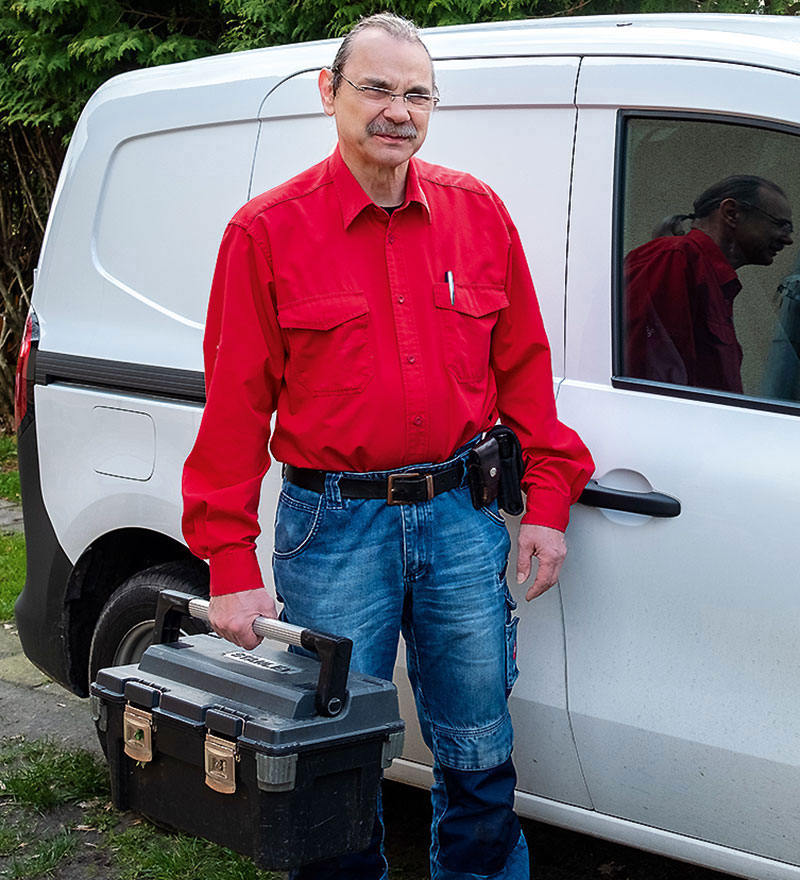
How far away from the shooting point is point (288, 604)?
2.63 metres

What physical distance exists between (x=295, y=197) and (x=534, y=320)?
20.8 inches

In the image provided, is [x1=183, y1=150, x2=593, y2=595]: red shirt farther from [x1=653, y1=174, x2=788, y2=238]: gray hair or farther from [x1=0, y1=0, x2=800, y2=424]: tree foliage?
[x1=0, y1=0, x2=800, y2=424]: tree foliage

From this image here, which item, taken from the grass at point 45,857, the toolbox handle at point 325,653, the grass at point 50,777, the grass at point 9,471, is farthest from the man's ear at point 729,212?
the grass at point 9,471

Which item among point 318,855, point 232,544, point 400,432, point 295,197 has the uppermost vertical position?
point 295,197

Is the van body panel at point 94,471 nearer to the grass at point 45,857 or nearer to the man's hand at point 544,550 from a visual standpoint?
the grass at point 45,857

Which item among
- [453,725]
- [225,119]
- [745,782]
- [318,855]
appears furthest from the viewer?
[225,119]

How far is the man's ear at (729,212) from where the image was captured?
2.54 meters

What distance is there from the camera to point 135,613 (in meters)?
3.40

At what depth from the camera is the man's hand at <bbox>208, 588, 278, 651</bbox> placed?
2475 millimetres

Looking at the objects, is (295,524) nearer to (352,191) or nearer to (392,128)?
(352,191)

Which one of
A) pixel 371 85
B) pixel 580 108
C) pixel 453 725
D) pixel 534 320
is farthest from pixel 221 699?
pixel 580 108

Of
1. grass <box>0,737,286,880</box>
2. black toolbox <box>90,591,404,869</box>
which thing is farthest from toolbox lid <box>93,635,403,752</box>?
grass <box>0,737,286,880</box>

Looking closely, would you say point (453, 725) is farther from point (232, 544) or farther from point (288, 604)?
point (232, 544)

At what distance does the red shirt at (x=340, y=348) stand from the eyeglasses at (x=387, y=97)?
0.46 feet
